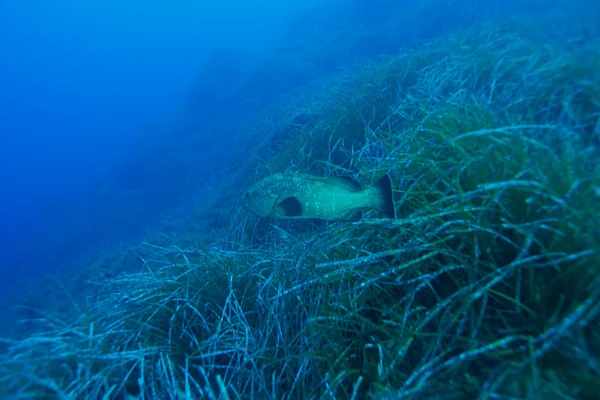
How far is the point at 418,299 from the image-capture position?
1.77 meters

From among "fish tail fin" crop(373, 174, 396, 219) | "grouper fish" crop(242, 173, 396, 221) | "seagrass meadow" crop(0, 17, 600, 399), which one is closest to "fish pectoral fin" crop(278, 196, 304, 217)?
"grouper fish" crop(242, 173, 396, 221)

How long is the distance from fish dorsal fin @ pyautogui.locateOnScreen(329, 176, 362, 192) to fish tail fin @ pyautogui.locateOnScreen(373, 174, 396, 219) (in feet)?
0.69

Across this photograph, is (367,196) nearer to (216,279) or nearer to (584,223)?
(584,223)

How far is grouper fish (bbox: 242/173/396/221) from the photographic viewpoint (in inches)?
81.0

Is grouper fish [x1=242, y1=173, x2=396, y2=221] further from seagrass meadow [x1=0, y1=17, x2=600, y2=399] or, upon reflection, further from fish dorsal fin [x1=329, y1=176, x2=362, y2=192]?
seagrass meadow [x1=0, y1=17, x2=600, y2=399]

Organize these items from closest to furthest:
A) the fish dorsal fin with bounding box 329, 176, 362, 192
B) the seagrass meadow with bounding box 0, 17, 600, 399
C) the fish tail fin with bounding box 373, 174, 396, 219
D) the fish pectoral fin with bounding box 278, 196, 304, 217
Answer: the seagrass meadow with bounding box 0, 17, 600, 399, the fish tail fin with bounding box 373, 174, 396, 219, the fish dorsal fin with bounding box 329, 176, 362, 192, the fish pectoral fin with bounding box 278, 196, 304, 217

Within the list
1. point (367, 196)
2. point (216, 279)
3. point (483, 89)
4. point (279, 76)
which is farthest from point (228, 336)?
point (279, 76)

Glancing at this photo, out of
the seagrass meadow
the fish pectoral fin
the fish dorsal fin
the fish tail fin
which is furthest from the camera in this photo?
the fish pectoral fin

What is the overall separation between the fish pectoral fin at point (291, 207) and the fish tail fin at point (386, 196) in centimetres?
71

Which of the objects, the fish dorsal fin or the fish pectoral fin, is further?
the fish pectoral fin

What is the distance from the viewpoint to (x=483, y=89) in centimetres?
377

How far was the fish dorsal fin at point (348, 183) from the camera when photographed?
7.50ft

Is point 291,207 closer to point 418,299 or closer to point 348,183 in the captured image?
point 348,183

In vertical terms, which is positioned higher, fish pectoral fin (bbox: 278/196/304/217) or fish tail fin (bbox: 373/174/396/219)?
fish pectoral fin (bbox: 278/196/304/217)
